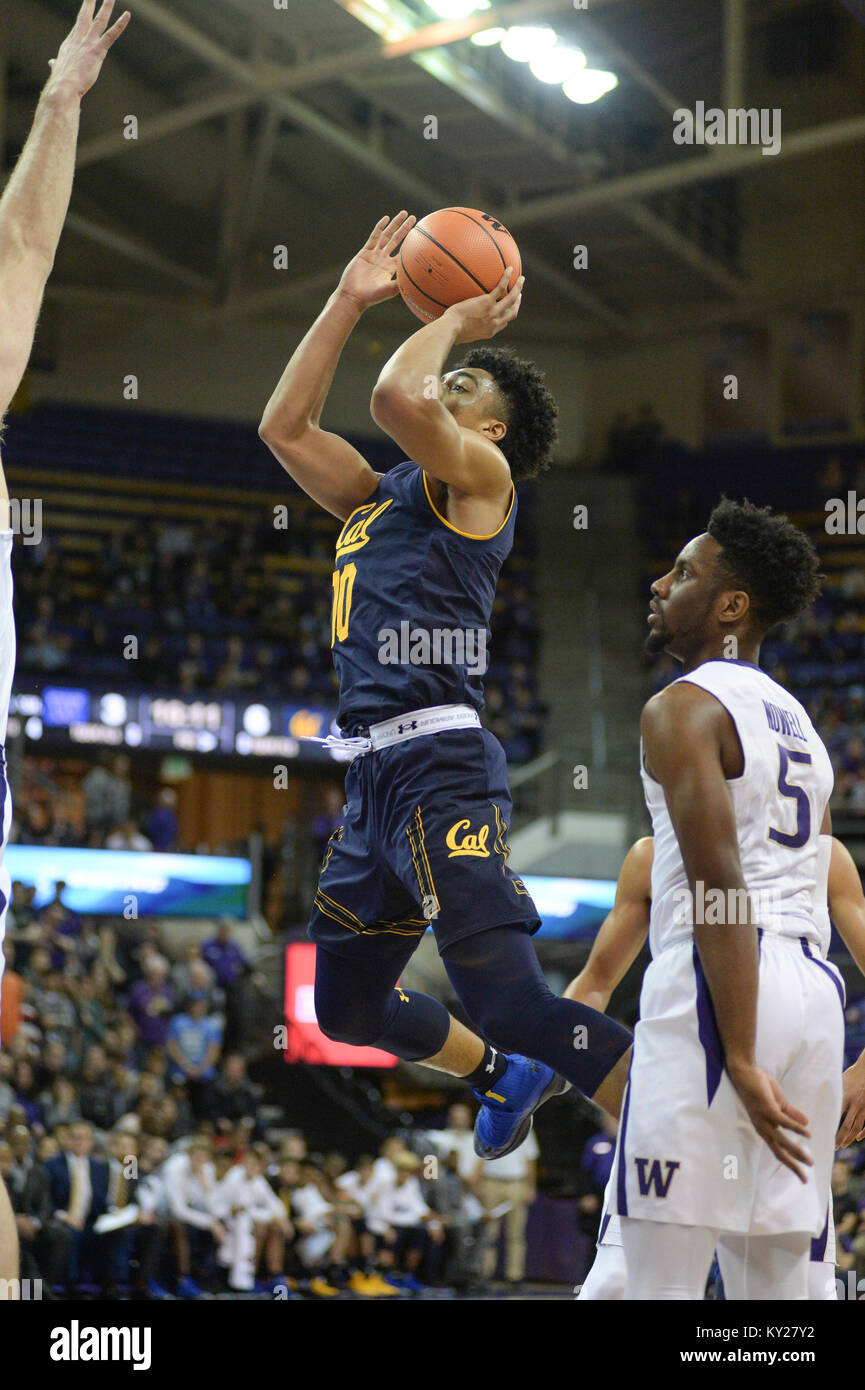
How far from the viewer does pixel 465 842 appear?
405 cm

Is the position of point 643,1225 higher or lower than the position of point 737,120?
lower

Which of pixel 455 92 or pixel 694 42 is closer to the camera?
pixel 455 92

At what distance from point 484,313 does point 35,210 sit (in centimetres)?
150

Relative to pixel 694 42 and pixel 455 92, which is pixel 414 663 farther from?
pixel 694 42

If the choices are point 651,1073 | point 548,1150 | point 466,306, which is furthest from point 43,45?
point 651,1073

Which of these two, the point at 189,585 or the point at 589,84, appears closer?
the point at 589,84

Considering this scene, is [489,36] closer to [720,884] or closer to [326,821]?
[326,821]

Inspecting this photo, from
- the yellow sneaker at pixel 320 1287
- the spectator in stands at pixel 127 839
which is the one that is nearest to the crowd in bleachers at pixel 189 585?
the spectator in stands at pixel 127 839

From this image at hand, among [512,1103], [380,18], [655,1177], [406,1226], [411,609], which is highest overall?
[380,18]

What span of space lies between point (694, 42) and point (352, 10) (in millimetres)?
6371

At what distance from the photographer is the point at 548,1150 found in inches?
528

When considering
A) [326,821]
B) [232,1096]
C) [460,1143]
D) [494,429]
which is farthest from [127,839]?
[494,429]

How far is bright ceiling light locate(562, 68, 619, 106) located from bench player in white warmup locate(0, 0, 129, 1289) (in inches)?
645

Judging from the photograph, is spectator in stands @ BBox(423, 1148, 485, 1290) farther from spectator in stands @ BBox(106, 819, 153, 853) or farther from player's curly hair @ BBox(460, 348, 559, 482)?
player's curly hair @ BBox(460, 348, 559, 482)
